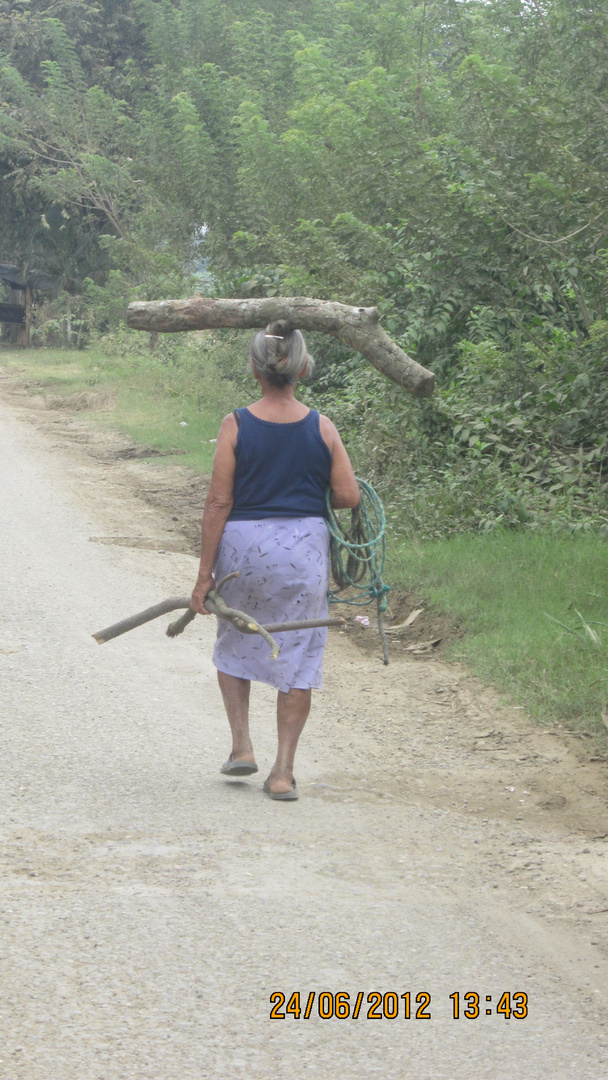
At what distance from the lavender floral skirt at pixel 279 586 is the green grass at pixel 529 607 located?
151 centimetres

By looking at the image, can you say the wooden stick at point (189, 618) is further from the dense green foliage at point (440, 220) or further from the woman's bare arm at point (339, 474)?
the dense green foliage at point (440, 220)

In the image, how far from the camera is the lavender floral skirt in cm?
442

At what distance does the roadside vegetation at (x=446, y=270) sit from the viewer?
293 inches

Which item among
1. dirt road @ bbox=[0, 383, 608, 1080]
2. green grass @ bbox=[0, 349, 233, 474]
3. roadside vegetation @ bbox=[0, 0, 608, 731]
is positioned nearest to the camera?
dirt road @ bbox=[0, 383, 608, 1080]

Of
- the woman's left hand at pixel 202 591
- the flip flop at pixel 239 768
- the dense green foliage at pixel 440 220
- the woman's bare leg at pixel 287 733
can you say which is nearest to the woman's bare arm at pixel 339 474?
the woman's left hand at pixel 202 591

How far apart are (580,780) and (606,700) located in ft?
2.02

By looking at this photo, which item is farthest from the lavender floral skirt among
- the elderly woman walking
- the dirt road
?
the dirt road

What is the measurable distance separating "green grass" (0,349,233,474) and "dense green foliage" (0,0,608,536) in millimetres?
1594

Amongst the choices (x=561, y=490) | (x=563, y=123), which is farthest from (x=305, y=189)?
(x=561, y=490)

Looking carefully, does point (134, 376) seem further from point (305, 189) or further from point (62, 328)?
point (62, 328)

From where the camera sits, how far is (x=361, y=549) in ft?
16.1

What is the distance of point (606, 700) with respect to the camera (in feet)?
17.3

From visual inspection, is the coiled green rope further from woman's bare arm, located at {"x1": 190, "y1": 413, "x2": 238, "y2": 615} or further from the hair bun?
the hair bun

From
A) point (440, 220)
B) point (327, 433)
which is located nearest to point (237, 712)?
point (327, 433)
